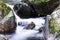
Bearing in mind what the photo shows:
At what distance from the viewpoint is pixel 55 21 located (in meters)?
5.57

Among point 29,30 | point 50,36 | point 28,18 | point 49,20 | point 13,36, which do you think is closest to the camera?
point 50,36

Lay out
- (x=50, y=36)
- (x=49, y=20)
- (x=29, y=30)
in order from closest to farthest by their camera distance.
A: (x=50, y=36) → (x=49, y=20) → (x=29, y=30)

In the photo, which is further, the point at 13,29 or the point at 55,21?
the point at 13,29

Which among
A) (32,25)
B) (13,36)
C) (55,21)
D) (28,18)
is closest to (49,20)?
(55,21)

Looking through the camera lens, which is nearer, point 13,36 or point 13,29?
point 13,36

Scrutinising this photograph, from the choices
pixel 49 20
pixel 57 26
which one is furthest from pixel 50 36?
pixel 49 20

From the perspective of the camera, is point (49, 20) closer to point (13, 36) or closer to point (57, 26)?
point (57, 26)

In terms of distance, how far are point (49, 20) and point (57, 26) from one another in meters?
0.57

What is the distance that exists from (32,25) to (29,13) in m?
2.42

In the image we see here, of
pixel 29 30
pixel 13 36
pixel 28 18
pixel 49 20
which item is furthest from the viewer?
pixel 28 18

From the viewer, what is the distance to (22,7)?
11734 mm

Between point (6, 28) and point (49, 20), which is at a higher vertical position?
point (49, 20)

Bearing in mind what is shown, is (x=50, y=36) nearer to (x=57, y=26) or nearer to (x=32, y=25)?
(x=57, y=26)

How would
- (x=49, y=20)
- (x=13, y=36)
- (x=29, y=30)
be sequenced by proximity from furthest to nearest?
(x=29, y=30) → (x=13, y=36) → (x=49, y=20)
